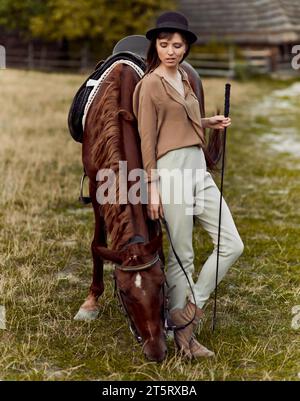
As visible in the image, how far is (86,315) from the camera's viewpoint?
3.73 meters

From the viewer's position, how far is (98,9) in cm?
2333

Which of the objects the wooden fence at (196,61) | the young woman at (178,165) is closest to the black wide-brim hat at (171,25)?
the young woman at (178,165)

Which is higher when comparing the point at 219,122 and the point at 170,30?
the point at 170,30

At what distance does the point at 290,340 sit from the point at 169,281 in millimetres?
850

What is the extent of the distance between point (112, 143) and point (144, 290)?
77 cm

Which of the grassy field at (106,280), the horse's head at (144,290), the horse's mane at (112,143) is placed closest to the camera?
the horse's head at (144,290)

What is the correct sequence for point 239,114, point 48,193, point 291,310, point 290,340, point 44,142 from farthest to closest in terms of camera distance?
point 239,114 < point 44,142 < point 48,193 < point 291,310 < point 290,340

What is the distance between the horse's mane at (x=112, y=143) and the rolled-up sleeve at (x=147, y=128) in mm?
117

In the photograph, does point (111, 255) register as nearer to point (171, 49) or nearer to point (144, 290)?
point (144, 290)

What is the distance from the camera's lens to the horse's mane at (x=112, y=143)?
2.89 m

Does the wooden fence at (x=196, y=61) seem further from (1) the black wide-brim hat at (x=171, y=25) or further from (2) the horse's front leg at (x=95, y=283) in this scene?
(1) the black wide-brim hat at (x=171, y=25)

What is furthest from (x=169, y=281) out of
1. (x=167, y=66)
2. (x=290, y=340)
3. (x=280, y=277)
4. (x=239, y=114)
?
(x=239, y=114)

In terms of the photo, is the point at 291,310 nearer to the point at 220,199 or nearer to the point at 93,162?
the point at 220,199
